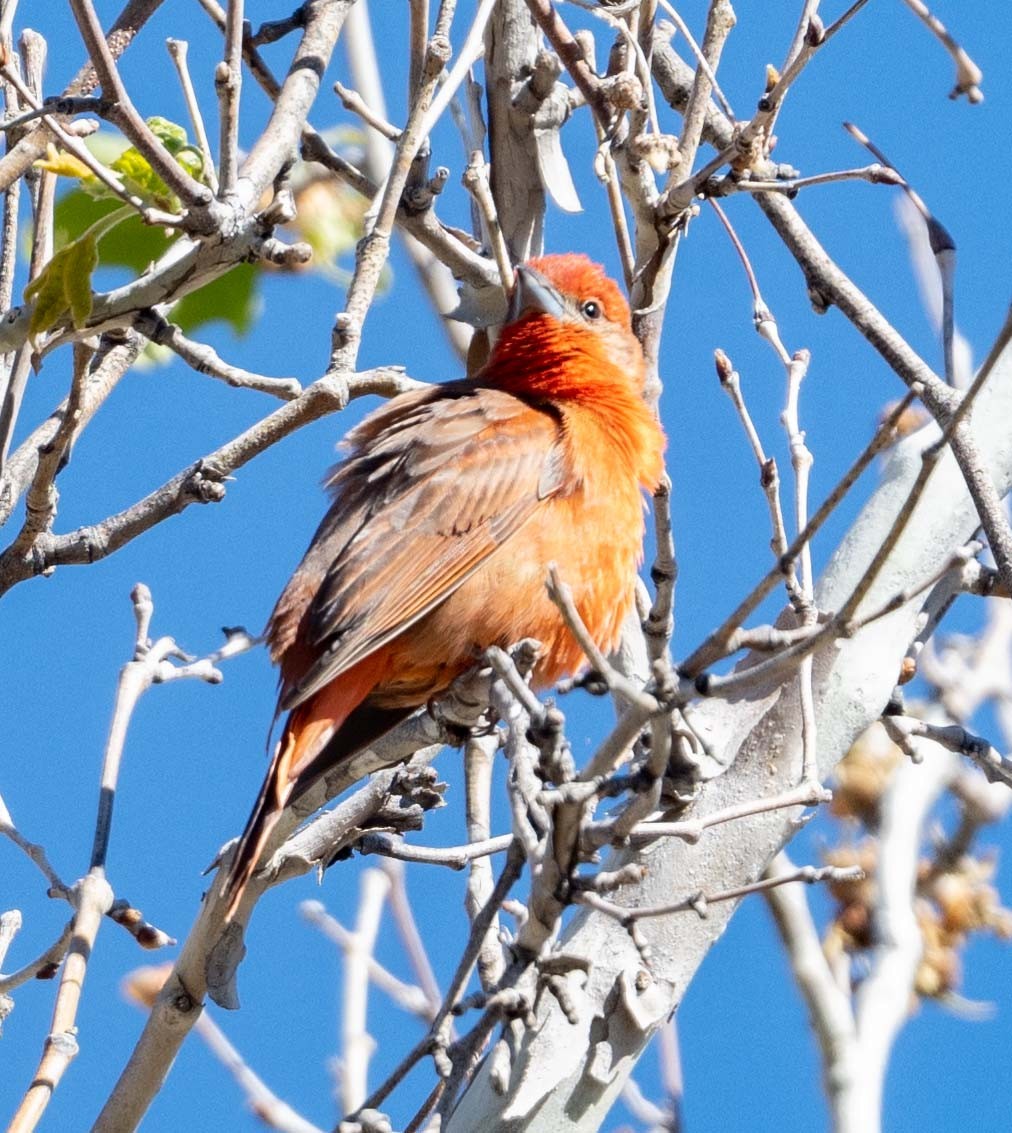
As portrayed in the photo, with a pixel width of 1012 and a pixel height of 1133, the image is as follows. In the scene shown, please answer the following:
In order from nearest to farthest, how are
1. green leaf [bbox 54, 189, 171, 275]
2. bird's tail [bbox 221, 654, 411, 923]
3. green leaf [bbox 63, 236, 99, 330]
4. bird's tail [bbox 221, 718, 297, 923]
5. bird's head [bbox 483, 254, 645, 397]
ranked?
green leaf [bbox 63, 236, 99, 330] < bird's tail [bbox 221, 718, 297, 923] < bird's tail [bbox 221, 654, 411, 923] < green leaf [bbox 54, 189, 171, 275] < bird's head [bbox 483, 254, 645, 397]

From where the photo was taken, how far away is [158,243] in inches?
164

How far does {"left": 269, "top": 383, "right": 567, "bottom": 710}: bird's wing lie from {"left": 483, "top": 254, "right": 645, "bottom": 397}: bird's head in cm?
22

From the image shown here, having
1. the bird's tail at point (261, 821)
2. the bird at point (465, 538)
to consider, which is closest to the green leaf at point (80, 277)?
the bird's tail at point (261, 821)

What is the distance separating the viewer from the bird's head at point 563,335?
5.51m

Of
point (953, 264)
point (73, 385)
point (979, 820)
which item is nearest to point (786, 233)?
point (953, 264)

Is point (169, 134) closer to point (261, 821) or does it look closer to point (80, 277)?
point (80, 277)

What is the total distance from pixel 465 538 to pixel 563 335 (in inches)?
37.6

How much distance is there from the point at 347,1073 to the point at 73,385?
6.47ft

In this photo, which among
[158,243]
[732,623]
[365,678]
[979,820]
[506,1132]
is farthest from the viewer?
[979,820]

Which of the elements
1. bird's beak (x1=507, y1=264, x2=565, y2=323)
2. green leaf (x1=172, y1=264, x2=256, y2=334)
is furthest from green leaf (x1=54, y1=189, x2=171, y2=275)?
bird's beak (x1=507, y1=264, x2=565, y2=323)

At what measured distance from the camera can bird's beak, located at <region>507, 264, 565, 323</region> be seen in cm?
537

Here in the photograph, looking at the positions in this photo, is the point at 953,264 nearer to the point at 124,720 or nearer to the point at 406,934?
the point at 124,720

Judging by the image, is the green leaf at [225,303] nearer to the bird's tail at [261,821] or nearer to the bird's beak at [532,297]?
the bird's beak at [532,297]

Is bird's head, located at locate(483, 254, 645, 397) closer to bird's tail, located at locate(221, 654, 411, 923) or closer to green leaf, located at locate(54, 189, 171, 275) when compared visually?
bird's tail, located at locate(221, 654, 411, 923)
